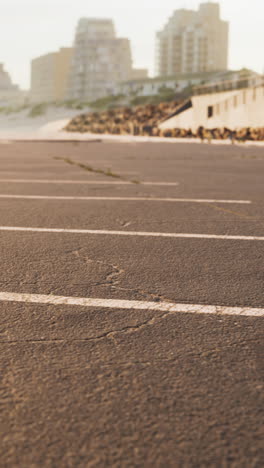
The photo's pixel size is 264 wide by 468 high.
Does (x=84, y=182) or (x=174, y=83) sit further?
(x=174, y=83)

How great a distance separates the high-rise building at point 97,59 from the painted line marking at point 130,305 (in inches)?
7023

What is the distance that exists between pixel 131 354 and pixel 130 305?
0.77 meters

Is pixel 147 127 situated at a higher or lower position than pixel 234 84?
lower

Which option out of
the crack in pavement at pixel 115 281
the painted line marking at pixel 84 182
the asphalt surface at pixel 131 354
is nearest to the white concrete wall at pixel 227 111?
the painted line marking at pixel 84 182

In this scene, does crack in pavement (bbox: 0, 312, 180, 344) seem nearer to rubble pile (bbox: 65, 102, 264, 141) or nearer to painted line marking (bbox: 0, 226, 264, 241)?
painted line marking (bbox: 0, 226, 264, 241)

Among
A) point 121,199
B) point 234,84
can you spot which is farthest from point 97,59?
point 121,199

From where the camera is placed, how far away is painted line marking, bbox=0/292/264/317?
355 centimetres

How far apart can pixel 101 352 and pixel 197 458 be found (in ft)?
3.26

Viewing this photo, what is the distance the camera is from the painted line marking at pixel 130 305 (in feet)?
11.6

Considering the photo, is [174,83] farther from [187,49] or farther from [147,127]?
[147,127]

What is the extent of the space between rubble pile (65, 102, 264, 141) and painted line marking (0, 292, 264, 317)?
29521 mm

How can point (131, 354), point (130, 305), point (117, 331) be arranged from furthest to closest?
point (130, 305)
point (117, 331)
point (131, 354)

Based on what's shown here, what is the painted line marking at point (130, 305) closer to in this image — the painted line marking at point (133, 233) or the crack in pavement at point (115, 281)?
the crack in pavement at point (115, 281)

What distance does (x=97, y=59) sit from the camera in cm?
18150
